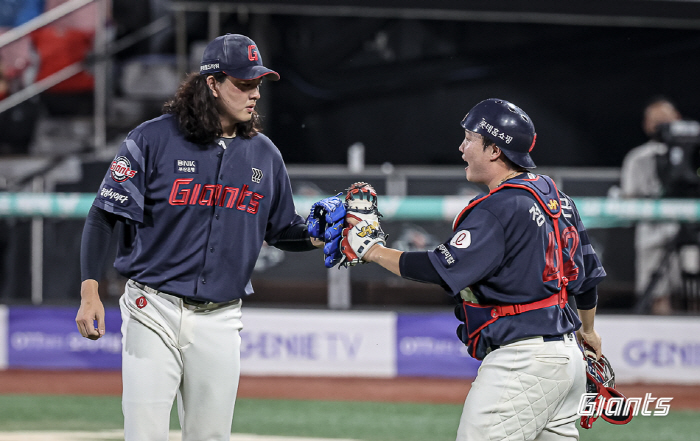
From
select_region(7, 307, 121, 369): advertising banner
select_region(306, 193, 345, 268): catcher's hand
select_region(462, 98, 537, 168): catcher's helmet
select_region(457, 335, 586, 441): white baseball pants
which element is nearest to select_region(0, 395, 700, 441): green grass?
select_region(7, 307, 121, 369): advertising banner

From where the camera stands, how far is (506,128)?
3082 millimetres

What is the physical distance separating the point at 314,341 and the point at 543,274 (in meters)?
4.35

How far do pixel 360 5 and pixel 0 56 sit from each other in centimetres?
407

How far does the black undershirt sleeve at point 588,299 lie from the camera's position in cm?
347

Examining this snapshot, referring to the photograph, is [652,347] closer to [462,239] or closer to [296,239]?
[296,239]

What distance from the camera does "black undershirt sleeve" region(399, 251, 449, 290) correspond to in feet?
9.95

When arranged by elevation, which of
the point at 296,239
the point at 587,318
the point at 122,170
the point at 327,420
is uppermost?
the point at 122,170

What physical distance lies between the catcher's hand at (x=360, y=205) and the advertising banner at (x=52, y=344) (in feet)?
14.4

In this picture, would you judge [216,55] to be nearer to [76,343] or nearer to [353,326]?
[353,326]

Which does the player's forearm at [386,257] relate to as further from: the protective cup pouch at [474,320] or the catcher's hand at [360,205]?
the protective cup pouch at [474,320]

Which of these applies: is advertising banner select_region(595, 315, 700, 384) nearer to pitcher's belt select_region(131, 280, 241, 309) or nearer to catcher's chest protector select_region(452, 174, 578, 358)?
catcher's chest protector select_region(452, 174, 578, 358)

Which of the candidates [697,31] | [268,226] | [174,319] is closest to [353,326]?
[268,226]

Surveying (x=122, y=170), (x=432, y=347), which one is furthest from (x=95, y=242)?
(x=432, y=347)

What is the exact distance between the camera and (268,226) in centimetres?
365
